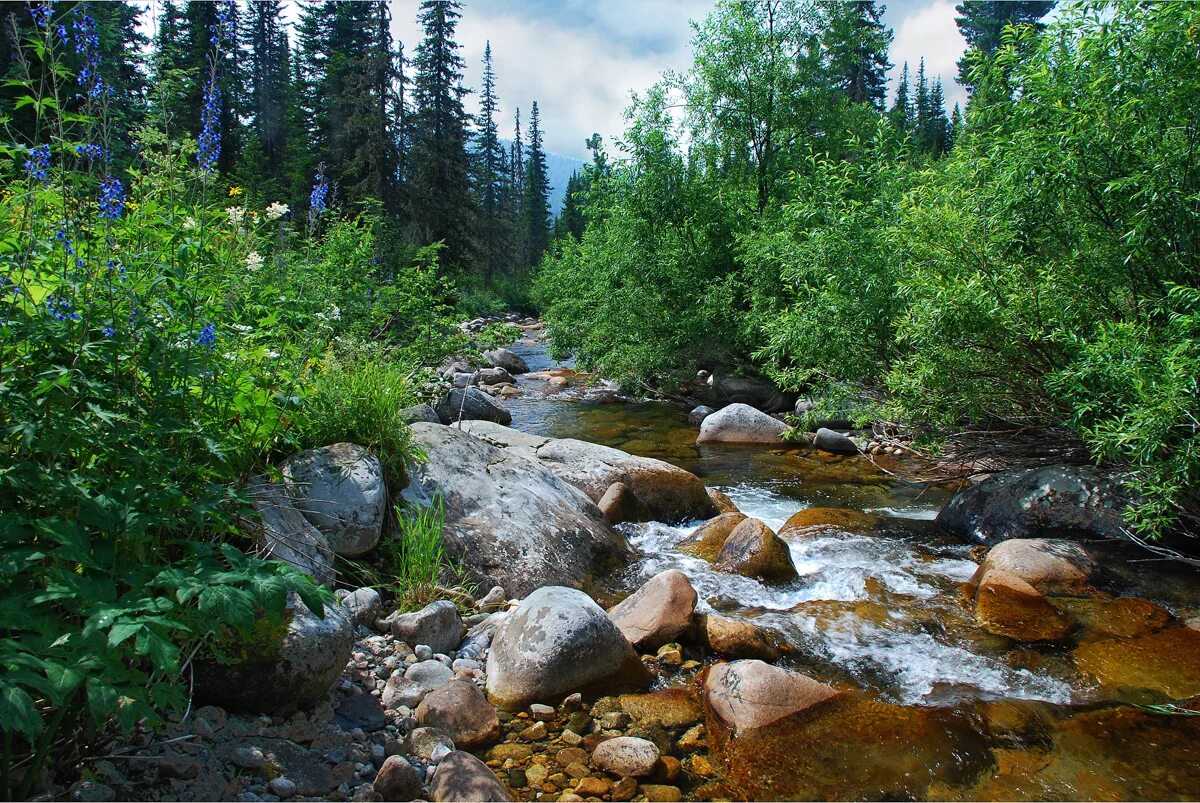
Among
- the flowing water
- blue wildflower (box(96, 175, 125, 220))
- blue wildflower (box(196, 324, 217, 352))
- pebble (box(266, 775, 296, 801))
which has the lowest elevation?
the flowing water

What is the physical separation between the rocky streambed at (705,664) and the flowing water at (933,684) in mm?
19

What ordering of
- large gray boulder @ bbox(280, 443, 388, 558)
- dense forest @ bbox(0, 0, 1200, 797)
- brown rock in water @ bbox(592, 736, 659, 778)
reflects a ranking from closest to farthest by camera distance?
dense forest @ bbox(0, 0, 1200, 797), brown rock in water @ bbox(592, 736, 659, 778), large gray boulder @ bbox(280, 443, 388, 558)

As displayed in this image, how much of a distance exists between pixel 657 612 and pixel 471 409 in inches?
314

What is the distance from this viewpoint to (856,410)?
9.62 meters

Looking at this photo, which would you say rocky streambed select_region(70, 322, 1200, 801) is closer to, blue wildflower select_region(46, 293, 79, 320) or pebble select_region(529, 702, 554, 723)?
pebble select_region(529, 702, 554, 723)

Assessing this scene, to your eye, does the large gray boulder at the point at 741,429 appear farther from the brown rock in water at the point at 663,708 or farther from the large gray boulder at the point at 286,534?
the large gray boulder at the point at 286,534

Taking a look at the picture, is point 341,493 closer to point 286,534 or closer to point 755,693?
point 286,534

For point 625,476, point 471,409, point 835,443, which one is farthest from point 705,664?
point 471,409

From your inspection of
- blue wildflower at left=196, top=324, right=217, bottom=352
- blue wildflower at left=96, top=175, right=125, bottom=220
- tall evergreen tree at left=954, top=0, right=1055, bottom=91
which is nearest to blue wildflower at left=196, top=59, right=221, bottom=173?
blue wildflower at left=96, top=175, right=125, bottom=220

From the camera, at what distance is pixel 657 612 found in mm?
5094

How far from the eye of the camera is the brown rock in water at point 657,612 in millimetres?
4973

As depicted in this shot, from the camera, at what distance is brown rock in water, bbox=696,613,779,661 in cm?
494

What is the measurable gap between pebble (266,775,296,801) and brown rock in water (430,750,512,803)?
59 cm

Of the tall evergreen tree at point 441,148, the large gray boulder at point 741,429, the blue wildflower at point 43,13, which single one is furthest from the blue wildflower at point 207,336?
the tall evergreen tree at point 441,148
